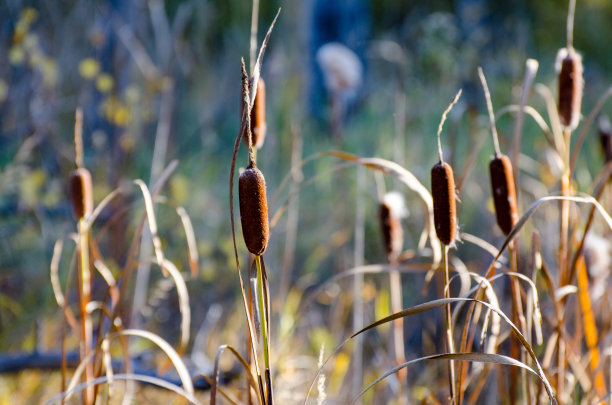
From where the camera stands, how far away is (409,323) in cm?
218

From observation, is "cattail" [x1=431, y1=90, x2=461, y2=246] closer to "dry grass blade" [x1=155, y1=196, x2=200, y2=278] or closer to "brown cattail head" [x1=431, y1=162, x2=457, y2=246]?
"brown cattail head" [x1=431, y1=162, x2=457, y2=246]

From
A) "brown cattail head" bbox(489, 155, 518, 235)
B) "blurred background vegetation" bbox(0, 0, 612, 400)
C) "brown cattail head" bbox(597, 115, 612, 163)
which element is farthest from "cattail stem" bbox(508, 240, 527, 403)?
"brown cattail head" bbox(597, 115, 612, 163)

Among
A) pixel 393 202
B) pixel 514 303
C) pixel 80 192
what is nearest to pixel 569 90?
pixel 514 303

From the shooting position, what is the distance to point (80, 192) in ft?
2.74

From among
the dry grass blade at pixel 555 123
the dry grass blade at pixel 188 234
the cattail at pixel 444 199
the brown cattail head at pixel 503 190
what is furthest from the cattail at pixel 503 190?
the dry grass blade at pixel 188 234

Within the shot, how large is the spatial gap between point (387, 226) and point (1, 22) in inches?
88.7

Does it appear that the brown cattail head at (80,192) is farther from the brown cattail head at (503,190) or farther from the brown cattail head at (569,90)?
the brown cattail head at (569,90)

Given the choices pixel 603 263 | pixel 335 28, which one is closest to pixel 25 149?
pixel 603 263

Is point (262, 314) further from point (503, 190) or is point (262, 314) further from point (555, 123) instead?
point (555, 123)

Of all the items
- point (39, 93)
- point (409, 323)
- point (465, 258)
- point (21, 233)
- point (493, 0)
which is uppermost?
point (493, 0)

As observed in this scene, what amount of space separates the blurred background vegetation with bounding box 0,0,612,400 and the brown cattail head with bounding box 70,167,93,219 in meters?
0.05

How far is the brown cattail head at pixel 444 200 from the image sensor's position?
630 mm

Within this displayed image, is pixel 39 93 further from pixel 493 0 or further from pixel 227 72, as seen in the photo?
pixel 493 0

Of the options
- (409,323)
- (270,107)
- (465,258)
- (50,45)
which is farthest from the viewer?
(270,107)
